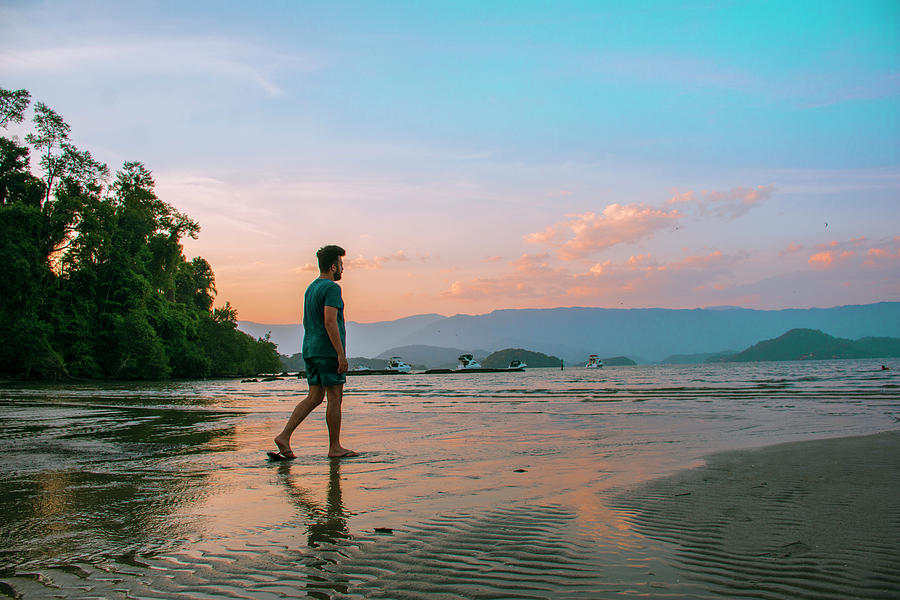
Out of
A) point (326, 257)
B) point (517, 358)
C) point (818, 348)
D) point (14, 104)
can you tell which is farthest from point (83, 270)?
point (818, 348)

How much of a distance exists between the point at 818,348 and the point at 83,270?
19183 centimetres

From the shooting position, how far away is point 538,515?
347 centimetres

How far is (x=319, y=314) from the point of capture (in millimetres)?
6223

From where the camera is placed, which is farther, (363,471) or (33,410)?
(33,410)

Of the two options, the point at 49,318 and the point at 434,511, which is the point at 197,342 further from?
the point at 434,511

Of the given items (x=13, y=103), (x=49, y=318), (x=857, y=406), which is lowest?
(x=857, y=406)

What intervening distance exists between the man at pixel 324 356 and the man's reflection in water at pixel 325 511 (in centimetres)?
102

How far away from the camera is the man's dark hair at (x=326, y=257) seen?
637 centimetres

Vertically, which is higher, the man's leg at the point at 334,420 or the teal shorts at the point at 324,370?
the teal shorts at the point at 324,370

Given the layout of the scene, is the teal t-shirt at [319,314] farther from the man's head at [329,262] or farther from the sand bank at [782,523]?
the sand bank at [782,523]

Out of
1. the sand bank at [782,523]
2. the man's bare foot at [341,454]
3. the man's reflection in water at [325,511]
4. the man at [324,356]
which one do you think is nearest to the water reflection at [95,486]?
the man's reflection in water at [325,511]

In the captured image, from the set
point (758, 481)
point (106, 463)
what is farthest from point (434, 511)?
point (106, 463)

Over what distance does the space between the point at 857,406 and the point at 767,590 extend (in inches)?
542

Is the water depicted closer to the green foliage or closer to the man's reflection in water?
the man's reflection in water
